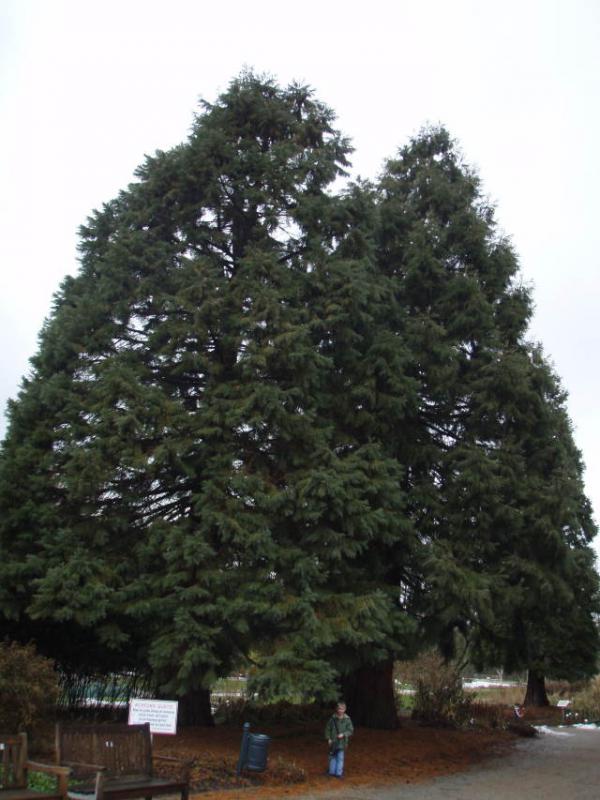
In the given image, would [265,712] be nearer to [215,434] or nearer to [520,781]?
[520,781]

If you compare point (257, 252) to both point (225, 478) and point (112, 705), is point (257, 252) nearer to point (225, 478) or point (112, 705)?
point (225, 478)

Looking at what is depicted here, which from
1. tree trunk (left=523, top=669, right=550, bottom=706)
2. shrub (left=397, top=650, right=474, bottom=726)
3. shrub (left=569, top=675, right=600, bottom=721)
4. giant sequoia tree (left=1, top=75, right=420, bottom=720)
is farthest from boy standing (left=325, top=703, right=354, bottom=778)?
tree trunk (left=523, top=669, right=550, bottom=706)

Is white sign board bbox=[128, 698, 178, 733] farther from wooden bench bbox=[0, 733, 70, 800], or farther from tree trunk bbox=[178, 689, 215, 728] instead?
tree trunk bbox=[178, 689, 215, 728]

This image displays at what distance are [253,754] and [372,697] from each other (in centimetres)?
649

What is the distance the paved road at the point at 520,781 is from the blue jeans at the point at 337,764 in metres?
0.81

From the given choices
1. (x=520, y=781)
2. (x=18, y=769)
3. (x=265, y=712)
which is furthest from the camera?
(x=265, y=712)

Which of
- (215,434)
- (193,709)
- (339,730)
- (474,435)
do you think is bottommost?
(193,709)

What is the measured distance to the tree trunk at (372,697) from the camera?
17344 millimetres

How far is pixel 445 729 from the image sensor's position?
1931 centimetres

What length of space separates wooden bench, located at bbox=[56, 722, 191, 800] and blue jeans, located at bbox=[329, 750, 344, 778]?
4395 mm

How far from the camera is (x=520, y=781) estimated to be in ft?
42.4

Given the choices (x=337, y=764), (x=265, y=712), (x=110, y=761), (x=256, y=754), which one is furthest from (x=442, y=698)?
(x=110, y=761)

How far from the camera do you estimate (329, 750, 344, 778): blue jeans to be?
1230cm

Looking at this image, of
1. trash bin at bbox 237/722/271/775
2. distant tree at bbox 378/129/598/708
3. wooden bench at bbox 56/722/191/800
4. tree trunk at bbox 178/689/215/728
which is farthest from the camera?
tree trunk at bbox 178/689/215/728
